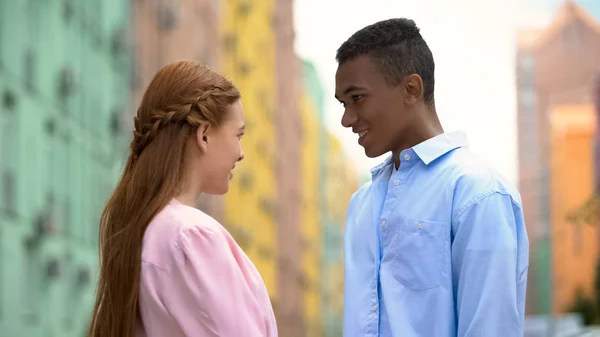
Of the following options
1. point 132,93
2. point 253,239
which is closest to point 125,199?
point 132,93

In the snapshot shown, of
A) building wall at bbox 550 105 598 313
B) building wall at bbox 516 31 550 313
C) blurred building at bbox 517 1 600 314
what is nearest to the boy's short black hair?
building wall at bbox 550 105 598 313

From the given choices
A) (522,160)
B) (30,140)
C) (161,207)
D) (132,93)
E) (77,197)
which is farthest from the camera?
(522,160)

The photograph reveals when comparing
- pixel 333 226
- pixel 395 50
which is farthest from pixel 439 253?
pixel 333 226

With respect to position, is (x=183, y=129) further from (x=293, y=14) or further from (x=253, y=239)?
(x=293, y=14)

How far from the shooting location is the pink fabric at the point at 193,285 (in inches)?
112

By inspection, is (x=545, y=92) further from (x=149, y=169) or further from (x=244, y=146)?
(x=149, y=169)

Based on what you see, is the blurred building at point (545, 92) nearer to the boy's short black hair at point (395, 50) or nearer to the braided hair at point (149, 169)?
the boy's short black hair at point (395, 50)

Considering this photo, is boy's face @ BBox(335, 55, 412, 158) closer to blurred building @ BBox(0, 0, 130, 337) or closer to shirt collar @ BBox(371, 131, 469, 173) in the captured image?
shirt collar @ BBox(371, 131, 469, 173)

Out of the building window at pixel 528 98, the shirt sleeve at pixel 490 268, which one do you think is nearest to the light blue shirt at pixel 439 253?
the shirt sleeve at pixel 490 268

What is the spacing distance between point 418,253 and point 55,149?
13772 millimetres

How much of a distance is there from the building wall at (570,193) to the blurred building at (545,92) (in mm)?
329

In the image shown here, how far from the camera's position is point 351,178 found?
111625 millimetres

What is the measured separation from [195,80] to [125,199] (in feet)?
1.28

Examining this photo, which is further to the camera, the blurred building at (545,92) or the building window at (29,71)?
the blurred building at (545,92)
